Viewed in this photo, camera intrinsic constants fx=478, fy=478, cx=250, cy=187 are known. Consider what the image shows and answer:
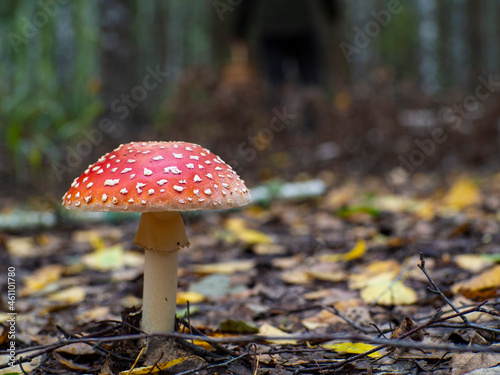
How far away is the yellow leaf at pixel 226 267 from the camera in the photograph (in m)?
3.21

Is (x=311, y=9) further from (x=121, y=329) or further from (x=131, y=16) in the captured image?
(x=121, y=329)

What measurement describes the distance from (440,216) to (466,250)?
43.5 inches

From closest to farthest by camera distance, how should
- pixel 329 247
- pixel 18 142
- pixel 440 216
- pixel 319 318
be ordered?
pixel 319 318
pixel 329 247
pixel 440 216
pixel 18 142

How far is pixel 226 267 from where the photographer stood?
3.24m

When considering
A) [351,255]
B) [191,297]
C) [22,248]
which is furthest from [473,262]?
[22,248]

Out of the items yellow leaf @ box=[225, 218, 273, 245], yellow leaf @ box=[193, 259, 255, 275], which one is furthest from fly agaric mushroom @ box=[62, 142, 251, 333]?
yellow leaf @ box=[225, 218, 273, 245]

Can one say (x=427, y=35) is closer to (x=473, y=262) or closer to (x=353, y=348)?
(x=473, y=262)

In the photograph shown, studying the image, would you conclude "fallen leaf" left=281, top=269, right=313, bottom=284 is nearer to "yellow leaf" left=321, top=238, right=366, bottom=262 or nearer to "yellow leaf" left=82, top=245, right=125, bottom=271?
"yellow leaf" left=321, top=238, right=366, bottom=262

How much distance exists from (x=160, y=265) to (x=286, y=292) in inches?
40.6

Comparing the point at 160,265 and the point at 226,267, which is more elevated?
the point at 160,265

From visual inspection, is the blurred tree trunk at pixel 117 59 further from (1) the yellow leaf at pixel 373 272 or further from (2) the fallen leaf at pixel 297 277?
(1) the yellow leaf at pixel 373 272

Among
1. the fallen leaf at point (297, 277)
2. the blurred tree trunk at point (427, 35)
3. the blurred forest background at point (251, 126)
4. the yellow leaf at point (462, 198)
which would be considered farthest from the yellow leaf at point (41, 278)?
the blurred tree trunk at point (427, 35)

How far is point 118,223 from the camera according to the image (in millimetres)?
5090

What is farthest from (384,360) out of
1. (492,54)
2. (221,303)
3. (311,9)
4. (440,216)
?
(492,54)
